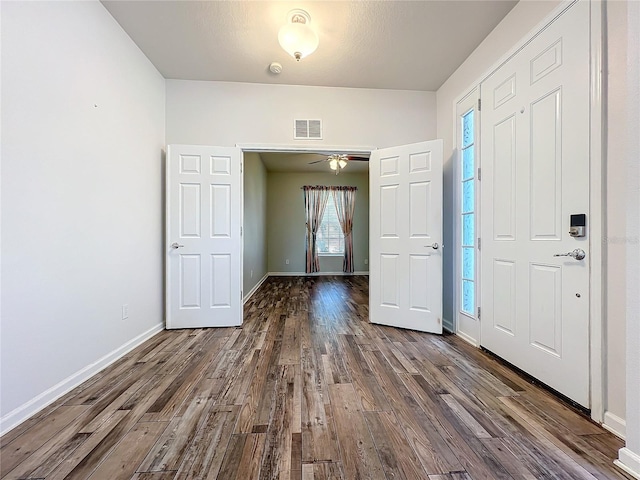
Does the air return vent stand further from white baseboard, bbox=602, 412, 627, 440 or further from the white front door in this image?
white baseboard, bbox=602, 412, 627, 440

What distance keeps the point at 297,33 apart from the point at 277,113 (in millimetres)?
1173

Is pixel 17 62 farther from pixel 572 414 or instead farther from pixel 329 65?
pixel 572 414

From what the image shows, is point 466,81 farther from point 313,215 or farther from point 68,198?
point 313,215

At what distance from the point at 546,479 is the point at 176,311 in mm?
3238

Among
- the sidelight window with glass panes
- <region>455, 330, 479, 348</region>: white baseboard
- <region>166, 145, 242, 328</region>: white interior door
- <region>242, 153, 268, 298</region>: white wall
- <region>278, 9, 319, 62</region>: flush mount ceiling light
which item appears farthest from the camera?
<region>242, 153, 268, 298</region>: white wall

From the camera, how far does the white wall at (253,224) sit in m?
4.83

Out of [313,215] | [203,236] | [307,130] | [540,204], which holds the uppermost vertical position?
[307,130]

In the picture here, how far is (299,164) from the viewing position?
675 cm

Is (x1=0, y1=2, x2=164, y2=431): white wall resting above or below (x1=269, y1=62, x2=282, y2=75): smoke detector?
below

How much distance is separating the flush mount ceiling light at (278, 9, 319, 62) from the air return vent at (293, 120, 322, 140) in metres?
1.02

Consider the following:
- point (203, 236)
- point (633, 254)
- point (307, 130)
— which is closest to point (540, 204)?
point (633, 254)

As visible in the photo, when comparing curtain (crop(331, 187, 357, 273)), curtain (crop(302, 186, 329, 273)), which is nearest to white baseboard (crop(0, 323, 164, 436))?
curtain (crop(302, 186, 329, 273))

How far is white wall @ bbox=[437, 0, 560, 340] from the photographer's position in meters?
2.07

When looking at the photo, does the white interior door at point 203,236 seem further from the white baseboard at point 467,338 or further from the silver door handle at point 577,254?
the silver door handle at point 577,254
